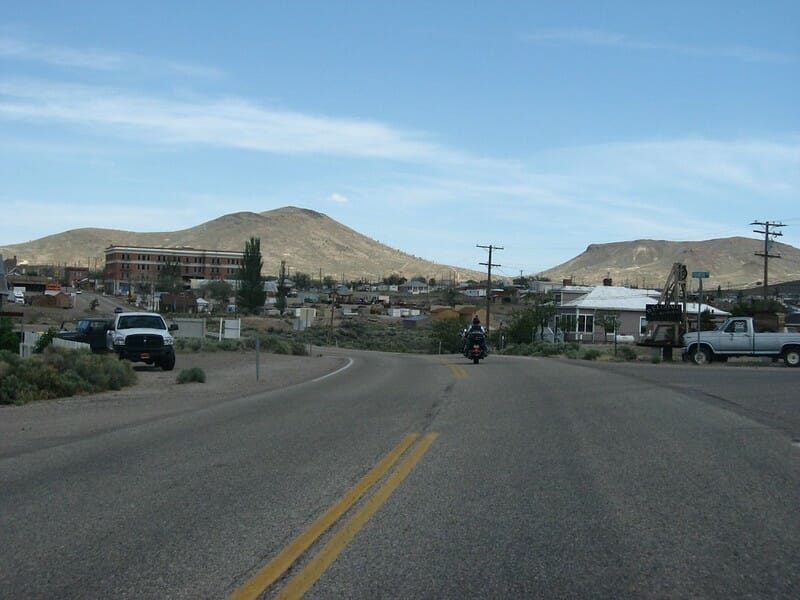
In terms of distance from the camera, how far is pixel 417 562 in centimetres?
685

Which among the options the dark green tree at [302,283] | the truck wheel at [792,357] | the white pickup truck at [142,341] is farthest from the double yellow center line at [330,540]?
the dark green tree at [302,283]

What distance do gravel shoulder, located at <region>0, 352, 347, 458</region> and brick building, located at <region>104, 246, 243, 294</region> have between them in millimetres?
144633

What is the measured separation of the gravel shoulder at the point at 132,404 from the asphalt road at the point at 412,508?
2.78ft

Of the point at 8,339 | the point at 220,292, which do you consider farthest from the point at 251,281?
the point at 8,339

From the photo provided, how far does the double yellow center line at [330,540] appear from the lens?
6.27m

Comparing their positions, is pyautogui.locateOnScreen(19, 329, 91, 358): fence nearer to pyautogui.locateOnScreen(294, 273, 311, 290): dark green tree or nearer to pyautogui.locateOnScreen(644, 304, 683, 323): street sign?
pyautogui.locateOnScreen(644, 304, 683, 323): street sign

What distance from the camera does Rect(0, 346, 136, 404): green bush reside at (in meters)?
20.8

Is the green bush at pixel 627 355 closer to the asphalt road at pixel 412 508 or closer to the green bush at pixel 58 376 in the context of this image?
the green bush at pixel 58 376

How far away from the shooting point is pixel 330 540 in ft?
24.6

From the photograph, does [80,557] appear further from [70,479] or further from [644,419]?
[644,419]

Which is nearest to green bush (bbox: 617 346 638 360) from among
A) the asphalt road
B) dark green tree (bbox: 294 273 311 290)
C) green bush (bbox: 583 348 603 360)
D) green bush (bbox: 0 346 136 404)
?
green bush (bbox: 583 348 603 360)

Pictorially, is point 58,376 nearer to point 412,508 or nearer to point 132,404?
point 132,404

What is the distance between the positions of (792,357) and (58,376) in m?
28.6

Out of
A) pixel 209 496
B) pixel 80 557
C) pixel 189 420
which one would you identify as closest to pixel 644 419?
pixel 189 420
